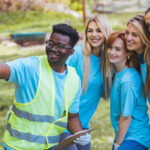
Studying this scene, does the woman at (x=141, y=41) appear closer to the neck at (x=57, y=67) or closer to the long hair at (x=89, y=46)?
the long hair at (x=89, y=46)

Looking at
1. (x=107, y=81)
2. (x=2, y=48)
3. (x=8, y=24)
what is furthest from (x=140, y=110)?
(x=8, y=24)

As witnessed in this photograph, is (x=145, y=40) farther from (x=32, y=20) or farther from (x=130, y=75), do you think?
(x=32, y=20)

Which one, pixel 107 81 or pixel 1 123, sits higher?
pixel 107 81

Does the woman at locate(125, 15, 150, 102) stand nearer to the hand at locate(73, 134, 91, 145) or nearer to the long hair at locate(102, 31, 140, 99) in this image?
the long hair at locate(102, 31, 140, 99)

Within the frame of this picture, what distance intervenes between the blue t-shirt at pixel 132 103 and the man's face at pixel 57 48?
30.8 inches

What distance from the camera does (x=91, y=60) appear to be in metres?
3.31

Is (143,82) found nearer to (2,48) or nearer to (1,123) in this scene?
(1,123)

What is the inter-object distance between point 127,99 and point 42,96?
932 millimetres

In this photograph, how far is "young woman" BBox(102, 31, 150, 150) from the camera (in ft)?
9.39

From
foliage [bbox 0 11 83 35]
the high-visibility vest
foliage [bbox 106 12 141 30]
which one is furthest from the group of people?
foliage [bbox 0 11 83 35]

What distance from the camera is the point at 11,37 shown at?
1191cm

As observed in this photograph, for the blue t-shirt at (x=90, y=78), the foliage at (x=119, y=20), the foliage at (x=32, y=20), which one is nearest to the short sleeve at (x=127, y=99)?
the blue t-shirt at (x=90, y=78)

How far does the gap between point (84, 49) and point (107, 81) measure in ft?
1.34

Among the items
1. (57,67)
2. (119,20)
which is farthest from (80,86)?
(119,20)
